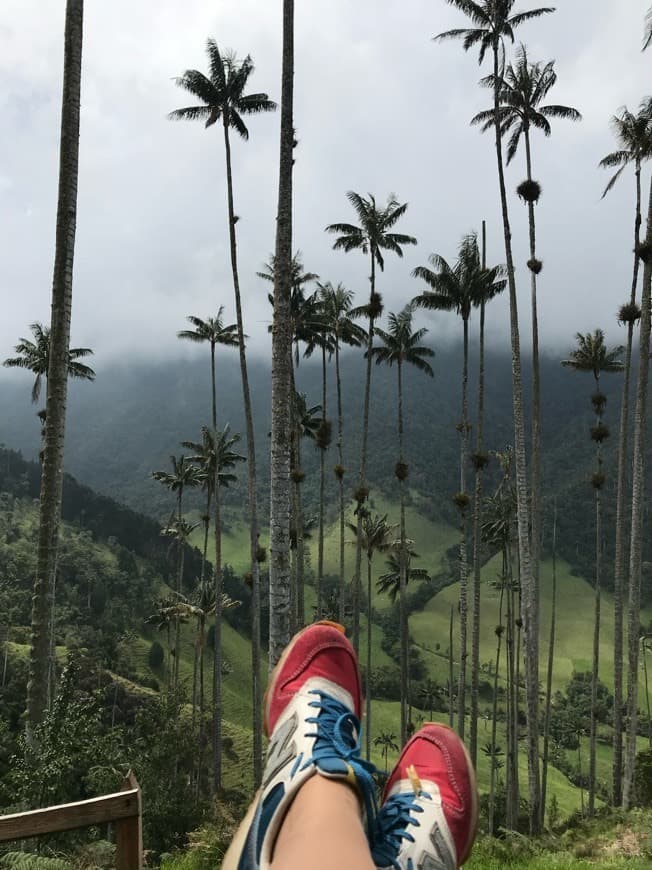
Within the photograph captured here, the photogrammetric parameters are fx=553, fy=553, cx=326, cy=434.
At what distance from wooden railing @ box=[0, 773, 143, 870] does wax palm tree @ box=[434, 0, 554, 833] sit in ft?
55.9

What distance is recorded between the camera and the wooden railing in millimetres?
2431

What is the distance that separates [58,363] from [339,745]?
784 centimetres

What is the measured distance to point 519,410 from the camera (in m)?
19.0

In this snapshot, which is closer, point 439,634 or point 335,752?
point 335,752

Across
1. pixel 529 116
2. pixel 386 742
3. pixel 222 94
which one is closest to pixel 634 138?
pixel 529 116

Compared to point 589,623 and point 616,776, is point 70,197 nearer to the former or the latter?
point 616,776

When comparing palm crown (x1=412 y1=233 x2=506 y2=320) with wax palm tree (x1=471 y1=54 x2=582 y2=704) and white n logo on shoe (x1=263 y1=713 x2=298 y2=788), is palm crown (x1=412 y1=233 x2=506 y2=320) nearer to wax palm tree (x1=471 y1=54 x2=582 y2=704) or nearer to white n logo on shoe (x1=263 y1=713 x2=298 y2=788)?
wax palm tree (x1=471 y1=54 x2=582 y2=704)

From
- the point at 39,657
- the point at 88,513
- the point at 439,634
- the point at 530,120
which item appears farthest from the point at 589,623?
the point at 39,657

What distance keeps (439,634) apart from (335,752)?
14787 centimetres

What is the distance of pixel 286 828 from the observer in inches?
78.1

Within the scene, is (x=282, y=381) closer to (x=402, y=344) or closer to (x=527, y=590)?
(x=527, y=590)

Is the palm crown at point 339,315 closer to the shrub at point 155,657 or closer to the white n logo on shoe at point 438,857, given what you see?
the white n logo on shoe at point 438,857

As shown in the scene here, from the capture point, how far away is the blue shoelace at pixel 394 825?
7.75 ft

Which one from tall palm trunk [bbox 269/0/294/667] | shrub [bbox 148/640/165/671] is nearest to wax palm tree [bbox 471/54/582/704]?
tall palm trunk [bbox 269/0/294/667]
